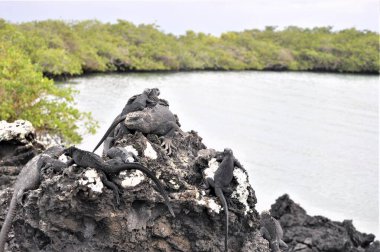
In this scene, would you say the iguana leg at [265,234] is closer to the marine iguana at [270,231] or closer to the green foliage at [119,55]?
the marine iguana at [270,231]

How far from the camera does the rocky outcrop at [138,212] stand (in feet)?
13.9

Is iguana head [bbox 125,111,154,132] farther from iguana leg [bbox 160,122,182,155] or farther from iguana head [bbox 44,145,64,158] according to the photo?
iguana head [bbox 44,145,64,158]

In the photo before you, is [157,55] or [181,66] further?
[181,66]

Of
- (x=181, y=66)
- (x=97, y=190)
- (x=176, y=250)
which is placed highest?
(x=97, y=190)

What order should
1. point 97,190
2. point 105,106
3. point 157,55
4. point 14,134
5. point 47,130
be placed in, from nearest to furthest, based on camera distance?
1. point 97,190
2. point 14,134
3. point 47,130
4. point 105,106
5. point 157,55

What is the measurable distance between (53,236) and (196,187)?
141 cm

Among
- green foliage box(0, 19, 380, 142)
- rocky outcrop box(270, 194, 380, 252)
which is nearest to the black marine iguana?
rocky outcrop box(270, 194, 380, 252)

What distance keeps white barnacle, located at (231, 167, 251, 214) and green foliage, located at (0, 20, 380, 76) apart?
22953 mm

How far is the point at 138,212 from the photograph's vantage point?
446cm

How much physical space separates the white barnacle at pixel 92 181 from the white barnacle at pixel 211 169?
3.73 ft

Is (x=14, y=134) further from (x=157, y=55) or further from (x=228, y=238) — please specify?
(x=157, y=55)

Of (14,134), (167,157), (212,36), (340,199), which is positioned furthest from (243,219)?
(212,36)

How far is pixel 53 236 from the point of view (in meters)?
4.39

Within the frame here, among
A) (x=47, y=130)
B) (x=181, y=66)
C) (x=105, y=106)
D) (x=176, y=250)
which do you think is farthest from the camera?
(x=181, y=66)
